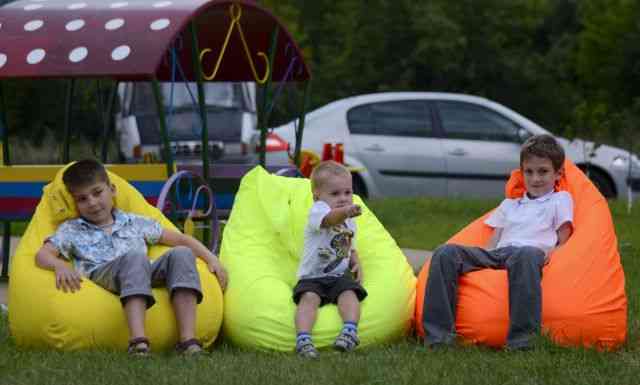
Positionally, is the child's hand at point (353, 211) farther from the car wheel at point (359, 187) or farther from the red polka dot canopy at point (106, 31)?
the car wheel at point (359, 187)

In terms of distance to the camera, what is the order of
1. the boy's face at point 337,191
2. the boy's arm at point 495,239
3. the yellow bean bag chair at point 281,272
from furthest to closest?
the boy's arm at point 495,239, the boy's face at point 337,191, the yellow bean bag chair at point 281,272

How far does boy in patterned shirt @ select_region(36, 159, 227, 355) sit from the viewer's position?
657 centimetres

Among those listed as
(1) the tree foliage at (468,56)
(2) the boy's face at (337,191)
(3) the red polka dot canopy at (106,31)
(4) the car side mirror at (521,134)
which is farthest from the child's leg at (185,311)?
(1) the tree foliage at (468,56)

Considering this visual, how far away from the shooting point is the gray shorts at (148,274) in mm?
6570

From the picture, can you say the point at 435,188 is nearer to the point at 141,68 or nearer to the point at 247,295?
the point at 141,68

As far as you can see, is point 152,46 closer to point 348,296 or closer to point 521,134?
point 348,296

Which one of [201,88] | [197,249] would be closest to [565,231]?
[197,249]

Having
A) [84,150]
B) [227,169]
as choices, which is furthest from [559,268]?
[84,150]

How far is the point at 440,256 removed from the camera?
267 inches

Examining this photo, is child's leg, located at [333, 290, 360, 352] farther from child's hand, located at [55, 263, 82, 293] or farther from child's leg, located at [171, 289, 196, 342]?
child's hand, located at [55, 263, 82, 293]

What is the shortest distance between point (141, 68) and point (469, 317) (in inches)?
106

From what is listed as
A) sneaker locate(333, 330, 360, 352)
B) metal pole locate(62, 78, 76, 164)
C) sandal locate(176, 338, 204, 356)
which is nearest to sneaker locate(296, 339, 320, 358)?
sneaker locate(333, 330, 360, 352)

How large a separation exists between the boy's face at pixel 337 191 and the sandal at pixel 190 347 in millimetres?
944

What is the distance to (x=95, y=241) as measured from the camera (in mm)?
6906
